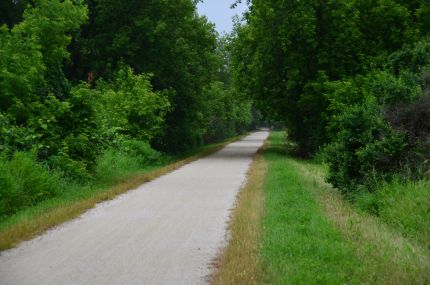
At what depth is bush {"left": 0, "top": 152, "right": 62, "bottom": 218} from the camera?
10914 mm

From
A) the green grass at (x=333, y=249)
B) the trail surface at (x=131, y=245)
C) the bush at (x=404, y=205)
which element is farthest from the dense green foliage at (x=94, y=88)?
the bush at (x=404, y=205)

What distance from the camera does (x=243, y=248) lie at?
25.7ft

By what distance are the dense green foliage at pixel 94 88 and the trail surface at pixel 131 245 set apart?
2.24 metres

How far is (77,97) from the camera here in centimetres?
1567

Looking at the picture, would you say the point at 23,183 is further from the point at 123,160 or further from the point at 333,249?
the point at 123,160

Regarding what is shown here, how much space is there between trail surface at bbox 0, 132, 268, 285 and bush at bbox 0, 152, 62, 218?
1.49 m

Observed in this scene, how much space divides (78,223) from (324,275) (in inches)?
211

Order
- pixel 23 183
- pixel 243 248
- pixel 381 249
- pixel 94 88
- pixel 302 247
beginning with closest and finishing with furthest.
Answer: pixel 381 249
pixel 302 247
pixel 243 248
pixel 23 183
pixel 94 88

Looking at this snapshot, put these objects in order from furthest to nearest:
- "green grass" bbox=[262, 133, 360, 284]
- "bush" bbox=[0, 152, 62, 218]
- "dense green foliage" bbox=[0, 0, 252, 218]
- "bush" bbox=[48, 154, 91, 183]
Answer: "bush" bbox=[48, 154, 91, 183]
"dense green foliage" bbox=[0, 0, 252, 218]
"bush" bbox=[0, 152, 62, 218]
"green grass" bbox=[262, 133, 360, 284]

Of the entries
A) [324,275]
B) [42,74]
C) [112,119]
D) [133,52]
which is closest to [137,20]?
[133,52]

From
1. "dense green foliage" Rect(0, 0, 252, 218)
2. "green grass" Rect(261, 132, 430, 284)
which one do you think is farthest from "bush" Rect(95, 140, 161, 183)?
"green grass" Rect(261, 132, 430, 284)

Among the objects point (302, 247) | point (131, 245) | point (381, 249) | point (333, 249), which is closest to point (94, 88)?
point (131, 245)

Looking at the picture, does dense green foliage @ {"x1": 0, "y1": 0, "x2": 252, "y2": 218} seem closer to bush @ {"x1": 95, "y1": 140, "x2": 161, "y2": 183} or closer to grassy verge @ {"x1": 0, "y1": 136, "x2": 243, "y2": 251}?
bush @ {"x1": 95, "y1": 140, "x2": 161, "y2": 183}

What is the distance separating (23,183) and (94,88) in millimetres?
18659
